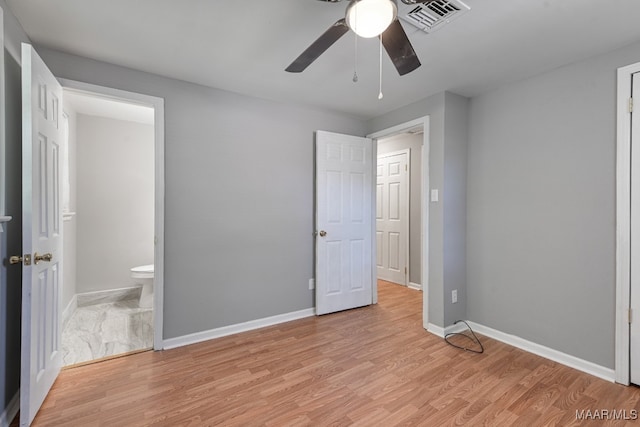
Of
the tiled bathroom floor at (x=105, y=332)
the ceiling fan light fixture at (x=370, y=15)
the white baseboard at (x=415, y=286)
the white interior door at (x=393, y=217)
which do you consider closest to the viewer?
the ceiling fan light fixture at (x=370, y=15)

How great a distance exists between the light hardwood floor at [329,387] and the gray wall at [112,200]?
1.90 metres

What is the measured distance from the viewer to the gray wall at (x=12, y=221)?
161cm

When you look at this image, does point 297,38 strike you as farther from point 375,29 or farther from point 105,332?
point 105,332

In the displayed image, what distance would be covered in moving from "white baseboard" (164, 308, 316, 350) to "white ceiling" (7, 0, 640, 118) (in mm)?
2254

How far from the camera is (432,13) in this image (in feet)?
5.48

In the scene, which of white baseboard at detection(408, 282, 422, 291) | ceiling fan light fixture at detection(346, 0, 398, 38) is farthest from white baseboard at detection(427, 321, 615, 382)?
ceiling fan light fixture at detection(346, 0, 398, 38)

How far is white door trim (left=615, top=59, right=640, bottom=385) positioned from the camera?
198 cm

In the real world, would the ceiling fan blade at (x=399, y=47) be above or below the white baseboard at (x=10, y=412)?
above

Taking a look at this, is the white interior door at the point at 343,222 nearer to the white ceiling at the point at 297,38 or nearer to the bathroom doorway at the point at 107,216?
the white ceiling at the point at 297,38

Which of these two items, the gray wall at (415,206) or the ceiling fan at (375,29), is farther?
the gray wall at (415,206)

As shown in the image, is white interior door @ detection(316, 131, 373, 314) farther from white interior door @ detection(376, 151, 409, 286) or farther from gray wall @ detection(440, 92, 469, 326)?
white interior door @ detection(376, 151, 409, 286)

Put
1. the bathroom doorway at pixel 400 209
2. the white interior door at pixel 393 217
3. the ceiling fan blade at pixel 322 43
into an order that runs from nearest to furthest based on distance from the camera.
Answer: the ceiling fan blade at pixel 322 43
the bathroom doorway at pixel 400 209
the white interior door at pixel 393 217

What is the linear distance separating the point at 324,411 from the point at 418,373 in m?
0.80

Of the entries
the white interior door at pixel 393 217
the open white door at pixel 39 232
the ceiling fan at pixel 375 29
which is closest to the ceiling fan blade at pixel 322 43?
the ceiling fan at pixel 375 29
